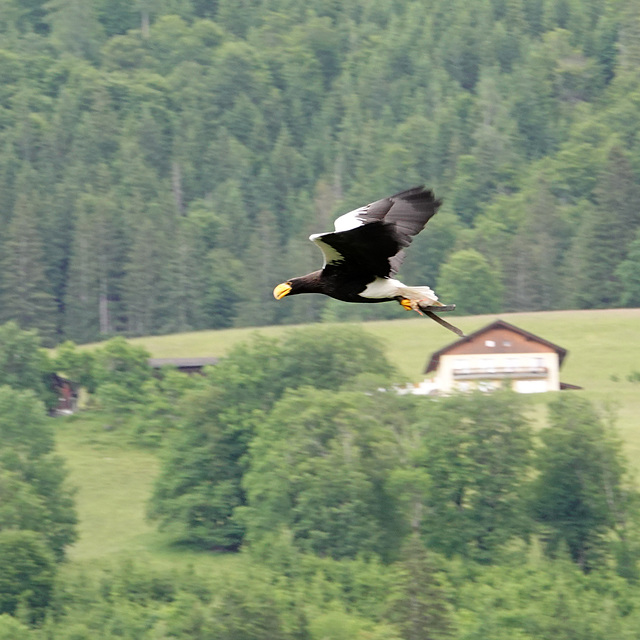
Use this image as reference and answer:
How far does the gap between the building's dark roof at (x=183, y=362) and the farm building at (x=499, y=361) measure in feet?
49.2

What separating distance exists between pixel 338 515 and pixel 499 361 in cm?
2868

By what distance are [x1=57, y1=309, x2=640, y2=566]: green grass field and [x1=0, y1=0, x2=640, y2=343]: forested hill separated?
22920 mm

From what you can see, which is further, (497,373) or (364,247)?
(497,373)

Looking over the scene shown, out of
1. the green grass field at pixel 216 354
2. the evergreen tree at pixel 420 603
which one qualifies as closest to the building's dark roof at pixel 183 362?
the green grass field at pixel 216 354

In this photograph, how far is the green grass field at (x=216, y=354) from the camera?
68.8 m

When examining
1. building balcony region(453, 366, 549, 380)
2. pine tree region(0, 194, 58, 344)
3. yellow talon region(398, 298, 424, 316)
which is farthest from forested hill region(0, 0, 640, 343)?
yellow talon region(398, 298, 424, 316)

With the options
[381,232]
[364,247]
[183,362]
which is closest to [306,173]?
[183,362]

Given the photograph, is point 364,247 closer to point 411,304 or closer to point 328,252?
point 328,252

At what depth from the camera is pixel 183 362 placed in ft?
331

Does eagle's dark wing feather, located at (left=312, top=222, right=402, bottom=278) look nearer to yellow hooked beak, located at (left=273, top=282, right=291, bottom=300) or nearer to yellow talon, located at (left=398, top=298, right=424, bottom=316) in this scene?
yellow talon, located at (left=398, top=298, right=424, bottom=316)

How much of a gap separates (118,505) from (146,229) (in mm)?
85934

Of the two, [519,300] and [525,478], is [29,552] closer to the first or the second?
[525,478]

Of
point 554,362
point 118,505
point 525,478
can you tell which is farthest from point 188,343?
point 525,478

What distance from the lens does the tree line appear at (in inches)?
1912
